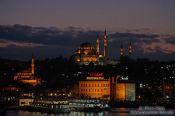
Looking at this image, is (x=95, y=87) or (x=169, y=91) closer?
(x=95, y=87)

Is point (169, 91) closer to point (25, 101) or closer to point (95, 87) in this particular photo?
point (95, 87)

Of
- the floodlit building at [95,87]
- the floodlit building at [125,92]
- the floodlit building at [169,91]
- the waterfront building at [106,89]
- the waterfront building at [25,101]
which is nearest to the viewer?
the waterfront building at [25,101]

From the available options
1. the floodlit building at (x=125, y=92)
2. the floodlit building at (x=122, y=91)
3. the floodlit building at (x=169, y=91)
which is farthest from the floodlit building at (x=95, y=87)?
the floodlit building at (x=169, y=91)

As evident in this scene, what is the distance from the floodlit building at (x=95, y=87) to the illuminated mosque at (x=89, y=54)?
686 inches

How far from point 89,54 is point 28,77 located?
1207 cm

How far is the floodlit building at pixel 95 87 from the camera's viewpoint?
41.7m

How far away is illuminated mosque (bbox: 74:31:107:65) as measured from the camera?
61.0m

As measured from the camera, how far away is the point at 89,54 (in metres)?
62.5

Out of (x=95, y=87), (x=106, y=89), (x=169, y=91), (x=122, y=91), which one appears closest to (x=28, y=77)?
(x=95, y=87)

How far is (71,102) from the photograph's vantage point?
34000 millimetres

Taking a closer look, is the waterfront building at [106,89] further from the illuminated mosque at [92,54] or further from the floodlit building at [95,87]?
the illuminated mosque at [92,54]

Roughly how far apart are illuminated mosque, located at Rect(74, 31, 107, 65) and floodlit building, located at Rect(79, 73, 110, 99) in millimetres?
17430

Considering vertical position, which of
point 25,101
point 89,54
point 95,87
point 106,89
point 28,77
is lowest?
point 25,101

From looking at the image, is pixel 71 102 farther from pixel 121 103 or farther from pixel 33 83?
pixel 33 83
